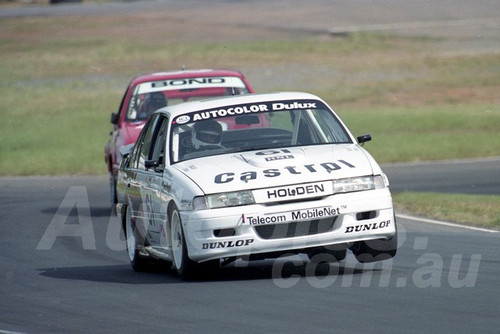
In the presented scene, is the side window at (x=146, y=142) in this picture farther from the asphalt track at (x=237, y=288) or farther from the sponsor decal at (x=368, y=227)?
the sponsor decal at (x=368, y=227)

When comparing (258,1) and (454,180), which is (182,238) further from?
(258,1)

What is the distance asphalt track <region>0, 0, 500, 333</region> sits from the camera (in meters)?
7.54

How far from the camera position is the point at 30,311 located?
8625mm

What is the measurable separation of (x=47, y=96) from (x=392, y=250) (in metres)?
29.0

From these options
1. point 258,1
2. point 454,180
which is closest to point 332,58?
point 258,1

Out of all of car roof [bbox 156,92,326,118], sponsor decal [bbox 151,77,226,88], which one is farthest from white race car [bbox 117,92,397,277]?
sponsor decal [bbox 151,77,226,88]

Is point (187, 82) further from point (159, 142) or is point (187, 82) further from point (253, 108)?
point (253, 108)

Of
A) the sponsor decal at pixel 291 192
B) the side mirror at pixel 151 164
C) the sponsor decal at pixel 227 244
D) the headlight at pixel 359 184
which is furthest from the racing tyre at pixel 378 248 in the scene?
the side mirror at pixel 151 164

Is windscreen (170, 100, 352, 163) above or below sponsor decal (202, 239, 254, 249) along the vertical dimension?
above

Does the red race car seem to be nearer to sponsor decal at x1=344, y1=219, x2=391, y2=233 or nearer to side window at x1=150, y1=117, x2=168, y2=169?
side window at x1=150, y1=117, x2=168, y2=169

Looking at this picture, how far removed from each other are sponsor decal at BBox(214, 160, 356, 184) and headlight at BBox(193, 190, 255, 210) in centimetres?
12

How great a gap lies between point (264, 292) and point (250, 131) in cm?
217

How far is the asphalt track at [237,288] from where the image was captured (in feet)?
24.7

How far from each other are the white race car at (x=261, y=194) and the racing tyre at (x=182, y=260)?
0.01m
